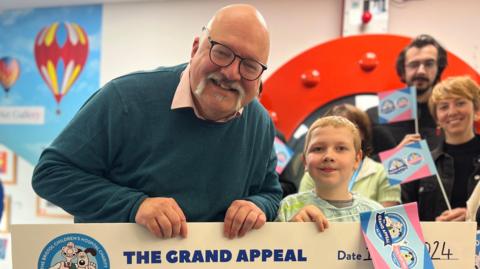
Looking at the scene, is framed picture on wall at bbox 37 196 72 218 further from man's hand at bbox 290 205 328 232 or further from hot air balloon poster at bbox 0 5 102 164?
man's hand at bbox 290 205 328 232

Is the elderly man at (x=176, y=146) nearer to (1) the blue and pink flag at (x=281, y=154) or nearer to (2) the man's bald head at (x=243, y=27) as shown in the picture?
(2) the man's bald head at (x=243, y=27)

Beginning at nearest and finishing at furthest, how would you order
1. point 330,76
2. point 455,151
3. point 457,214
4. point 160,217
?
point 160,217 → point 457,214 → point 455,151 → point 330,76

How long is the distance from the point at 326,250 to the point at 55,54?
3.02 metres

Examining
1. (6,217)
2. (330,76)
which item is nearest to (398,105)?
(330,76)

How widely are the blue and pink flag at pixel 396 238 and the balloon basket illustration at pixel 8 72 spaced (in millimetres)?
3311

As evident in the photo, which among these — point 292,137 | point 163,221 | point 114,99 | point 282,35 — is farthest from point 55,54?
point 163,221

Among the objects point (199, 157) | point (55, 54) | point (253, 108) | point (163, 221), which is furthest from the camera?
point (55, 54)

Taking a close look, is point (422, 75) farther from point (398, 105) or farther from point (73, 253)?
point (73, 253)

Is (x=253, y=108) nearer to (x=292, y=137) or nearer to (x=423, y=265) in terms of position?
(x=423, y=265)

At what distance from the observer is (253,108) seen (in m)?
1.09

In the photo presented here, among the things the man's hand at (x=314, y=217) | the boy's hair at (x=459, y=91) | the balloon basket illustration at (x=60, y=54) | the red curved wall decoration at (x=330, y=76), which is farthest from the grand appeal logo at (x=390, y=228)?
the balloon basket illustration at (x=60, y=54)

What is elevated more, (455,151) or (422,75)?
A: (422,75)

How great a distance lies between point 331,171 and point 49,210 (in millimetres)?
2746

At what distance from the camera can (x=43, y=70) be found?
330 centimetres
